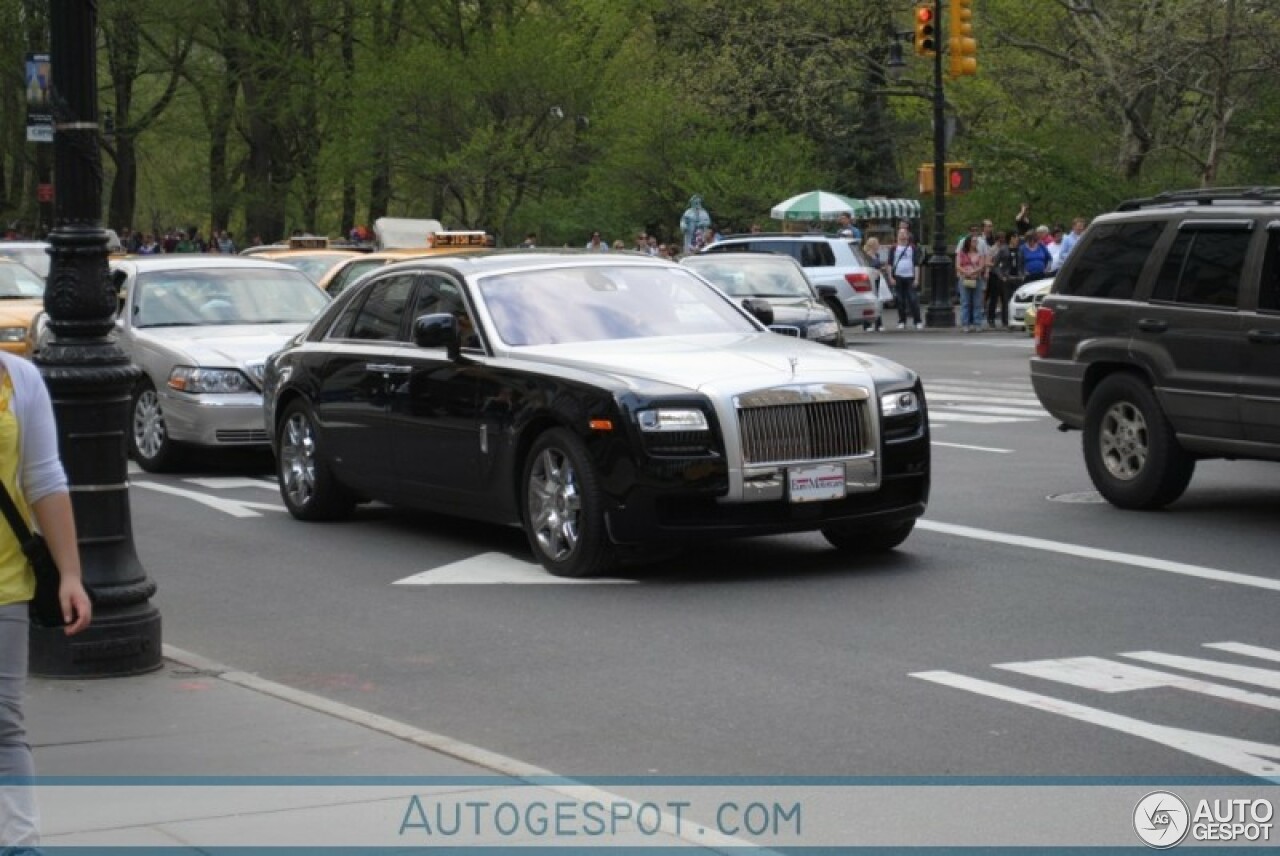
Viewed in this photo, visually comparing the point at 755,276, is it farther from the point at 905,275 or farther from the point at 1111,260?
the point at 1111,260

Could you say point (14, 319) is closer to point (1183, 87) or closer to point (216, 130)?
point (1183, 87)

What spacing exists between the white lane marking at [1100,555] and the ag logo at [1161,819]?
4.36 metres

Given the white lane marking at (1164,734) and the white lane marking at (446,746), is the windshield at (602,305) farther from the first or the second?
the white lane marking at (1164,734)

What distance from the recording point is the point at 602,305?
40.9 feet

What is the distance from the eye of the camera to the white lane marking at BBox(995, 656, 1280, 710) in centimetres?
831

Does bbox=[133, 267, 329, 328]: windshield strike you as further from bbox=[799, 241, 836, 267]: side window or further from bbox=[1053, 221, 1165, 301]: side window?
bbox=[799, 241, 836, 267]: side window

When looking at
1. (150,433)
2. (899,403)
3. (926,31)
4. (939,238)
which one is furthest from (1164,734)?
(939,238)

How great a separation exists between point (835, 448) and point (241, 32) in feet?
157

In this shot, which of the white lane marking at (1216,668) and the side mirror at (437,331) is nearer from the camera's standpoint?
the white lane marking at (1216,668)

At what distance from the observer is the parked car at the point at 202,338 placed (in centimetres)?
1680

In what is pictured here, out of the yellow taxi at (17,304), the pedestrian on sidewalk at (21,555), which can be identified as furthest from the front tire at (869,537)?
the yellow taxi at (17,304)

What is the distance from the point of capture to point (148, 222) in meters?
117

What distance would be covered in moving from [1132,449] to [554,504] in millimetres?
4437

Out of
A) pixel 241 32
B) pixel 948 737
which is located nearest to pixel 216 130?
pixel 241 32
